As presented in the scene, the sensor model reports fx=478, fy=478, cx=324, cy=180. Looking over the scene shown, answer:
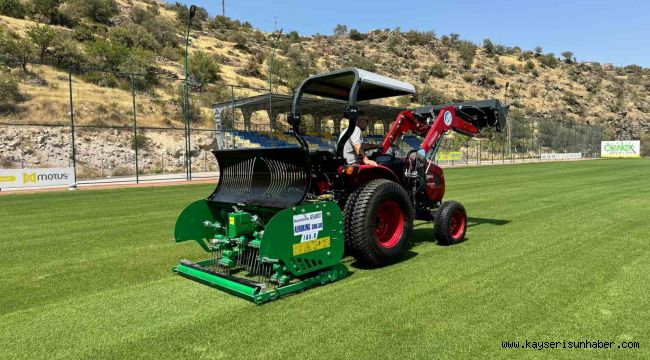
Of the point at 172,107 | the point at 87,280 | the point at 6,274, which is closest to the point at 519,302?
the point at 87,280

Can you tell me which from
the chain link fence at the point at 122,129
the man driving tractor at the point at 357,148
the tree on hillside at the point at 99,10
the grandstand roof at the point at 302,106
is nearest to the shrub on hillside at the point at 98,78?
the chain link fence at the point at 122,129

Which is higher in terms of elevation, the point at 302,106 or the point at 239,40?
the point at 239,40

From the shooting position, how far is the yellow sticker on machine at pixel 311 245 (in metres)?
4.75

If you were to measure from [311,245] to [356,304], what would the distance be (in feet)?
2.62

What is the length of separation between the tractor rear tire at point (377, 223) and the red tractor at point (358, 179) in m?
0.01

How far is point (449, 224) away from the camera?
6.80 metres

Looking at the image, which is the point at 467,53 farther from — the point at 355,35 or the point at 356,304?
the point at 356,304

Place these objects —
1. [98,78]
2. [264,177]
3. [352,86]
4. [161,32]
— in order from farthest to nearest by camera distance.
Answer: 1. [161,32]
2. [98,78]
3. [264,177]
4. [352,86]

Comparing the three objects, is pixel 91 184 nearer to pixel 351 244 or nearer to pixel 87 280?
pixel 87 280

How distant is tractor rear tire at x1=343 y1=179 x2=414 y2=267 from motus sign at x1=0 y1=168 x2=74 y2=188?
17726 millimetres

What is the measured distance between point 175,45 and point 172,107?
61.9 feet

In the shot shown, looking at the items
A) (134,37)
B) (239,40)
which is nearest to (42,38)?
(134,37)

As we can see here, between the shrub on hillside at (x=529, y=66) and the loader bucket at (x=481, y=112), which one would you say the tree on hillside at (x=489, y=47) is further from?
the loader bucket at (x=481, y=112)

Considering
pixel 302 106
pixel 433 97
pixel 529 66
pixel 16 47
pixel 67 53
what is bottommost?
pixel 302 106
